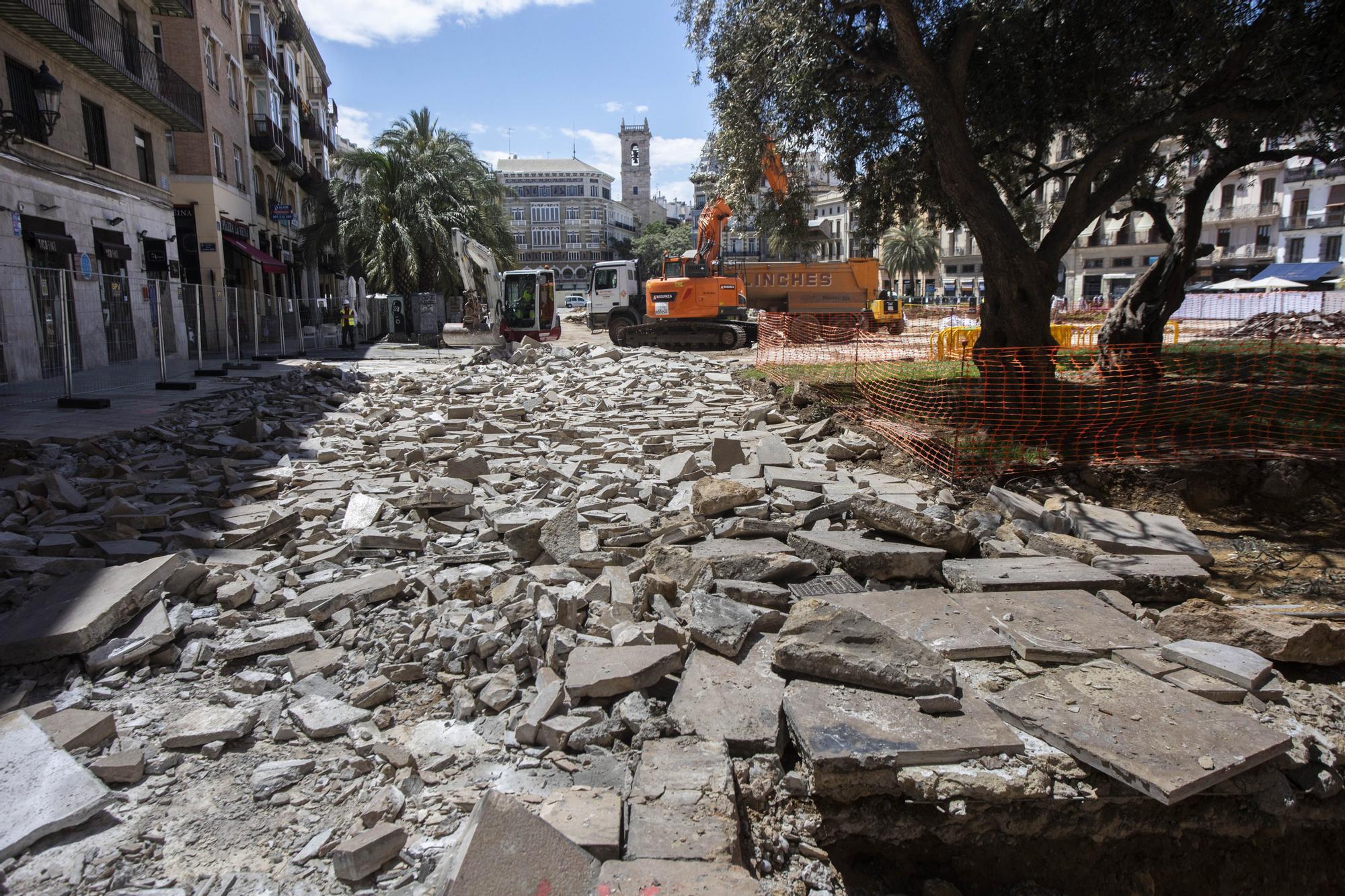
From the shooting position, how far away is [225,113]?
27891 millimetres

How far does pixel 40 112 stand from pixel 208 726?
1744 centimetres

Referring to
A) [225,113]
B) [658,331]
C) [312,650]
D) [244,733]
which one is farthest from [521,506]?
[225,113]

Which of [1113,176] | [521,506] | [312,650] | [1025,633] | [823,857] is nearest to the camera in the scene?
[823,857]

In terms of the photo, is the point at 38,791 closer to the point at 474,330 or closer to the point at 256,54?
the point at 474,330

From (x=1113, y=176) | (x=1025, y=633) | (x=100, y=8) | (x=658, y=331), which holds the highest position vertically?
(x=100, y=8)

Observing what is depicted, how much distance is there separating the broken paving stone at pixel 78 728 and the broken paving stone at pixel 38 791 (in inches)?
3.6

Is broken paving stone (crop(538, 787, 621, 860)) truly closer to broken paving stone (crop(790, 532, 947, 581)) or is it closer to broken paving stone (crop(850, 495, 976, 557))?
broken paving stone (crop(790, 532, 947, 581))

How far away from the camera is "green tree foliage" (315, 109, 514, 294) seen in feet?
105

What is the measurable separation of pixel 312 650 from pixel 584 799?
2244 millimetres

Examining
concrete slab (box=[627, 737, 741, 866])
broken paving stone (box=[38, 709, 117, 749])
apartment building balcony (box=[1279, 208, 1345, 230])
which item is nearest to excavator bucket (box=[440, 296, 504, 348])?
broken paving stone (box=[38, 709, 117, 749])

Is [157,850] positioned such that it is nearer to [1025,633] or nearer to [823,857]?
[823,857]

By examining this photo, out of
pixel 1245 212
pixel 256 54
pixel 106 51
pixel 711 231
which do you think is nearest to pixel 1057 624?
pixel 711 231

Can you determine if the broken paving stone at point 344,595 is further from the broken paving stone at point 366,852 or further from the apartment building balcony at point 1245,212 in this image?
the apartment building balcony at point 1245,212

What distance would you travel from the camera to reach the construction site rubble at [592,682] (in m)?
2.87
